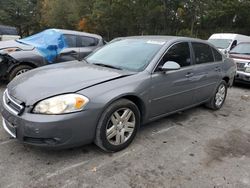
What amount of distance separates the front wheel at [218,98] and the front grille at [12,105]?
12.2 feet

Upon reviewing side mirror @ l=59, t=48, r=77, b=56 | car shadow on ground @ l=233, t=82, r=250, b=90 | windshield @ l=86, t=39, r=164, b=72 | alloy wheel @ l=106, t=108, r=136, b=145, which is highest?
windshield @ l=86, t=39, r=164, b=72

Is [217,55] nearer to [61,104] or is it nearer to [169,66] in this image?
[169,66]

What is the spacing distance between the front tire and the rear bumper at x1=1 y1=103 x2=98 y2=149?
6.1 inches

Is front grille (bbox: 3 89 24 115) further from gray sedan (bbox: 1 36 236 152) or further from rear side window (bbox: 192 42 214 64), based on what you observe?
rear side window (bbox: 192 42 214 64)

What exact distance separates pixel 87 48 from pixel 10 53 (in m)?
2.19

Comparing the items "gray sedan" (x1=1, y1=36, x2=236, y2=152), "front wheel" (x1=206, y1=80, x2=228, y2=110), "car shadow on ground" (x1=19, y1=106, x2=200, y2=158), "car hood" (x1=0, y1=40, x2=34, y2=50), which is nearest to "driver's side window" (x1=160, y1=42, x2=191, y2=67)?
"gray sedan" (x1=1, y1=36, x2=236, y2=152)

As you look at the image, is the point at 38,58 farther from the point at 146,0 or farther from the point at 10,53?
the point at 146,0

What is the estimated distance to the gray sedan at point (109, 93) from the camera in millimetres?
2703

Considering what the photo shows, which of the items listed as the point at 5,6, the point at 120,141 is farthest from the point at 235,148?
the point at 5,6

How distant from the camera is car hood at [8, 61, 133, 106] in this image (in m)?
2.83

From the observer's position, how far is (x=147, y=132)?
391 centimetres

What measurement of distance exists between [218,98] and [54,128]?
3.79 m

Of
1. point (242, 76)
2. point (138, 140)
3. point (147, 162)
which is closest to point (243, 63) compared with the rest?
point (242, 76)

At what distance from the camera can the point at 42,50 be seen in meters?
6.34
